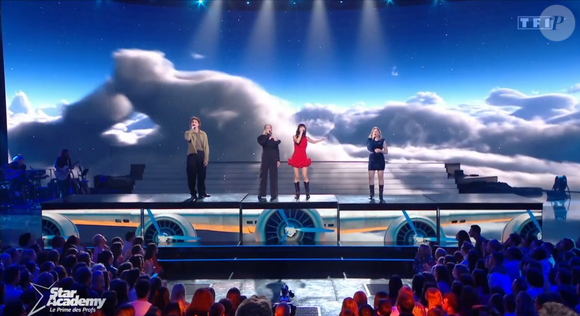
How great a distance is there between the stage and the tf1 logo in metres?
6.49

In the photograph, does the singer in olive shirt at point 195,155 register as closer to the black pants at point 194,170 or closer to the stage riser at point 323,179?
the black pants at point 194,170

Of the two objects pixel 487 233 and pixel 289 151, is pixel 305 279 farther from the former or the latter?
pixel 289 151

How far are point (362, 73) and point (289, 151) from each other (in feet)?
9.91

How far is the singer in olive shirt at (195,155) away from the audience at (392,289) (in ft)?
11.6

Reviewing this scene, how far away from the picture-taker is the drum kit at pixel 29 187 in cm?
1116

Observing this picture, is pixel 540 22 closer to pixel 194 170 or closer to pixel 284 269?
pixel 194 170

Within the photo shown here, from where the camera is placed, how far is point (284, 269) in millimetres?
6941

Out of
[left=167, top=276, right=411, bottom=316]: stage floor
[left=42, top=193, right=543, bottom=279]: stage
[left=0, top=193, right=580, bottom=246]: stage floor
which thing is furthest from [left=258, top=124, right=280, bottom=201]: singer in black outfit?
[left=167, top=276, right=411, bottom=316]: stage floor

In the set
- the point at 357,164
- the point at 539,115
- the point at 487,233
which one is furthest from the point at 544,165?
the point at 487,233

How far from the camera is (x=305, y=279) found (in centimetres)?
684

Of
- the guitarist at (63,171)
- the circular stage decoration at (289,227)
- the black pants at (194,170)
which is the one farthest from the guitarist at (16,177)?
the circular stage decoration at (289,227)

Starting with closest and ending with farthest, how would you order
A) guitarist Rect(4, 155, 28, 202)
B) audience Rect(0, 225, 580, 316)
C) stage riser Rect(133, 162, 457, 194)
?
audience Rect(0, 225, 580, 316)
guitarist Rect(4, 155, 28, 202)
stage riser Rect(133, 162, 457, 194)

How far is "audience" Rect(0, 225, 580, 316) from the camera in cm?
338

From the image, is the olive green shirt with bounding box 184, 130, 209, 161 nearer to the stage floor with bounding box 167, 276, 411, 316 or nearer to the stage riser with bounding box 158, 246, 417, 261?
the stage riser with bounding box 158, 246, 417, 261
